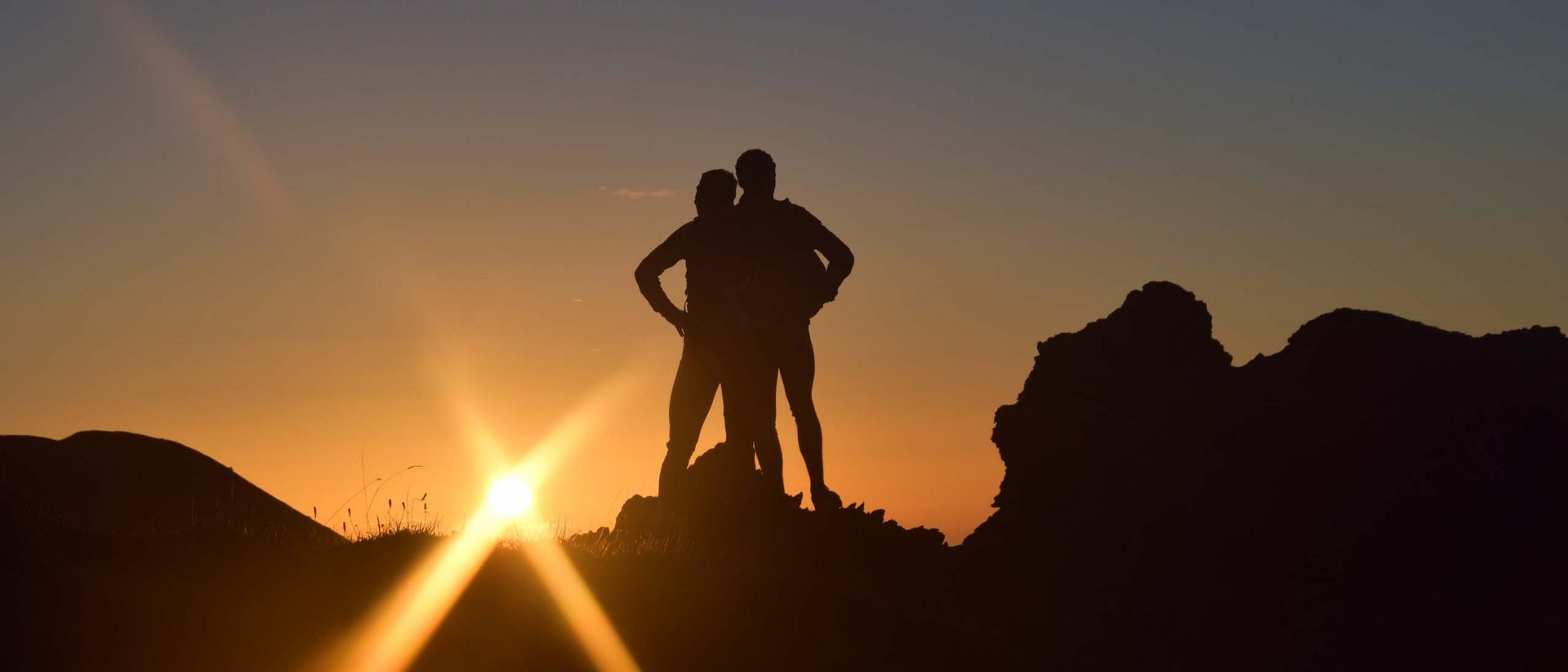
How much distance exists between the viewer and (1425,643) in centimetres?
1970

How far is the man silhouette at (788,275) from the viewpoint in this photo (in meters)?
16.2

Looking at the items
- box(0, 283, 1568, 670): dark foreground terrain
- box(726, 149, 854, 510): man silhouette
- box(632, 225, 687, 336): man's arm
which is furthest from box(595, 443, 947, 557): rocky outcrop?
box(632, 225, 687, 336): man's arm

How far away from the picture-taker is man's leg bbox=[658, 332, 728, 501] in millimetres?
16391

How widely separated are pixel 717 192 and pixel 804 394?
2.37 metres

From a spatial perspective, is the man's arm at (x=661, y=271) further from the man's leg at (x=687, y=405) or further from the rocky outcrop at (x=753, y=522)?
the rocky outcrop at (x=753, y=522)

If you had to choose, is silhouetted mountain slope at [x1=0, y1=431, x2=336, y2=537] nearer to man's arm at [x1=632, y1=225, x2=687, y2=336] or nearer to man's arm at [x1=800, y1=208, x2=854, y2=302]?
man's arm at [x1=632, y1=225, x2=687, y2=336]

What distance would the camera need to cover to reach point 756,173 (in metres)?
16.1

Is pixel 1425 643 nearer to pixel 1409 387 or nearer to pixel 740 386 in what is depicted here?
pixel 1409 387

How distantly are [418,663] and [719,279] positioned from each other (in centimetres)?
659

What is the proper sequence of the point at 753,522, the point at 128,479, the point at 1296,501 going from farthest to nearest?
the point at 128,479 → the point at 1296,501 → the point at 753,522

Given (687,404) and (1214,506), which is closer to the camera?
(687,404)

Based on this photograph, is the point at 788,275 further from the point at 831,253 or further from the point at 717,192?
the point at 717,192

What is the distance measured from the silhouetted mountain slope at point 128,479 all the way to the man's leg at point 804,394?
576cm

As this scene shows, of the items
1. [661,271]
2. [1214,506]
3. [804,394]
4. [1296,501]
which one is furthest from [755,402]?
[1296,501]
